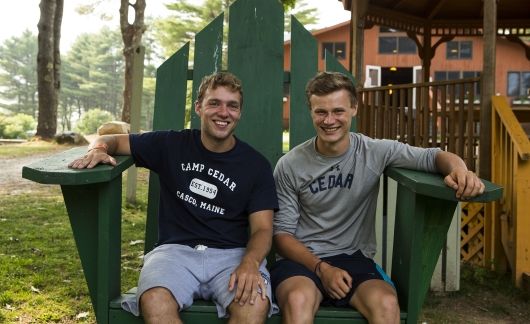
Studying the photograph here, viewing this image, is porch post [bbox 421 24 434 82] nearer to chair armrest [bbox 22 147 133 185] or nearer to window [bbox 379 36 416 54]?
chair armrest [bbox 22 147 133 185]

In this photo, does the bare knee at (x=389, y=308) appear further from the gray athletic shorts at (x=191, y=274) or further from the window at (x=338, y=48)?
the window at (x=338, y=48)

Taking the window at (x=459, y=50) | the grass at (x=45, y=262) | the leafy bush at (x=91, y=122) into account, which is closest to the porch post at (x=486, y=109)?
the grass at (x=45, y=262)

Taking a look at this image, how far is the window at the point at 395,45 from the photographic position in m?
21.7

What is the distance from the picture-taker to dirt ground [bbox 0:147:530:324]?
10.9 feet

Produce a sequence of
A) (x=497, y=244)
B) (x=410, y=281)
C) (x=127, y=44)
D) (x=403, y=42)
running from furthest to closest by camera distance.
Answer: (x=403, y=42) < (x=127, y=44) < (x=497, y=244) < (x=410, y=281)

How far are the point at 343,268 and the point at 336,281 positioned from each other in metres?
0.17

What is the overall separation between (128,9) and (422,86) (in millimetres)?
12378

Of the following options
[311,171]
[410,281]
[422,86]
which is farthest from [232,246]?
[422,86]

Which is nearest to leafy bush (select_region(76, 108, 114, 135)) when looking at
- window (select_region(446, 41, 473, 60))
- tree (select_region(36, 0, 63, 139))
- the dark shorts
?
window (select_region(446, 41, 473, 60))

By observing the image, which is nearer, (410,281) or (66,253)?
(410,281)

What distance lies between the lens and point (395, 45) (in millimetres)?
21891

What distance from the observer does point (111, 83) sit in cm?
5222

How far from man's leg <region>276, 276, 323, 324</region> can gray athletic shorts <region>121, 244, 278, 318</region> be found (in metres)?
0.04

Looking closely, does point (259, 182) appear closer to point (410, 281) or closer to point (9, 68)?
point (410, 281)
